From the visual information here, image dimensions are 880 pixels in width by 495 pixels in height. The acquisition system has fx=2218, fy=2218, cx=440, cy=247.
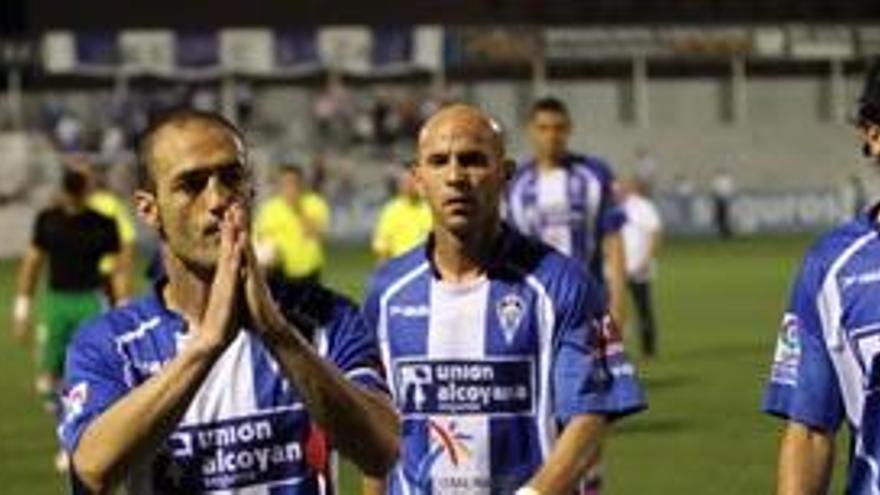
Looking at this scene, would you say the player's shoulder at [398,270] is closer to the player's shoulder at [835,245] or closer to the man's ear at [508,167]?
the man's ear at [508,167]

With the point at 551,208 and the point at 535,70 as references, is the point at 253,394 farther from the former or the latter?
the point at 535,70

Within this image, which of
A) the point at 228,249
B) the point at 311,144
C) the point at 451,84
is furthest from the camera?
the point at 451,84

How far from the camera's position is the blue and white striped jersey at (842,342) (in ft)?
18.1

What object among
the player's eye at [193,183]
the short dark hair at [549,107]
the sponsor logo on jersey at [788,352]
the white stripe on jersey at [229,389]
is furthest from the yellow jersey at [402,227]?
the player's eye at [193,183]

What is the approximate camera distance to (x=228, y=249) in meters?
4.10

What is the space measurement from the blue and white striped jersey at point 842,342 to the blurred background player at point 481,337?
3.54ft

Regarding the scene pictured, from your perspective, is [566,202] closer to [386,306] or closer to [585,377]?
[386,306]

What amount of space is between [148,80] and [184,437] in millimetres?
51032

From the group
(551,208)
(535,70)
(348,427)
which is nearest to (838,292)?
(348,427)

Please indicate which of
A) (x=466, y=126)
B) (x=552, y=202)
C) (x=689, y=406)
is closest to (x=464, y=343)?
(x=466, y=126)

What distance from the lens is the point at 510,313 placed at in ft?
22.8

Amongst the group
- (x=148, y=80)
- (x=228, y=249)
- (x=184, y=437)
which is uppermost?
(x=148, y=80)

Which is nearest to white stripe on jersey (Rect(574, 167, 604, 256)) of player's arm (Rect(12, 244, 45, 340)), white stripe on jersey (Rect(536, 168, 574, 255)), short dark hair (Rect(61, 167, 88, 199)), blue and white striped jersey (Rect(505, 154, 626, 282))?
blue and white striped jersey (Rect(505, 154, 626, 282))

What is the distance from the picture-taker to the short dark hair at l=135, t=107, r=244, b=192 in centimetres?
449
